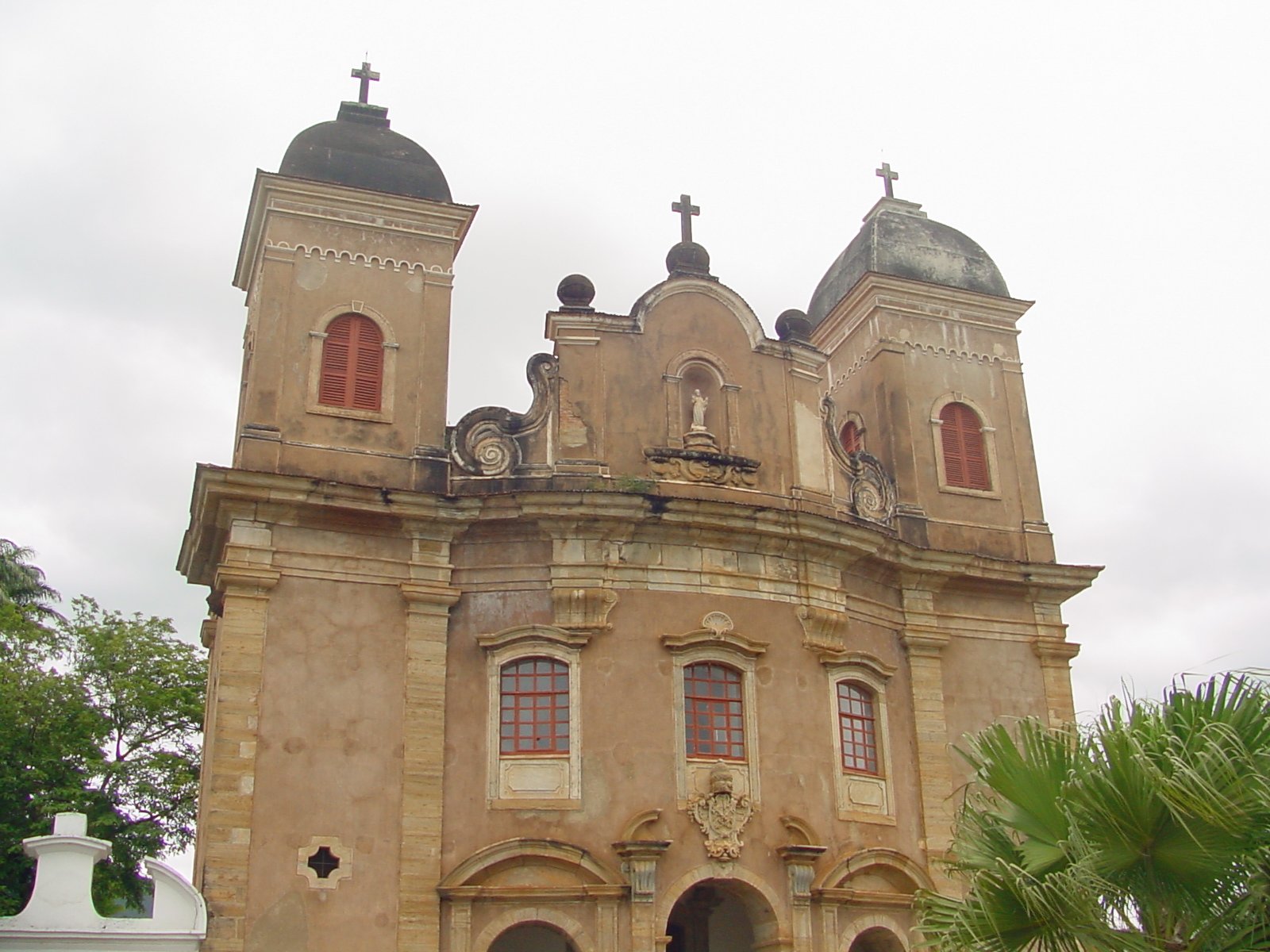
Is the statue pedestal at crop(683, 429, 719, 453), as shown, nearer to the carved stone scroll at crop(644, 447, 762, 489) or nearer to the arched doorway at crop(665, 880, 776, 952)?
the carved stone scroll at crop(644, 447, 762, 489)

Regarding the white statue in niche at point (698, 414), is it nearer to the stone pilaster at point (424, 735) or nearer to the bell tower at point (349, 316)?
the bell tower at point (349, 316)

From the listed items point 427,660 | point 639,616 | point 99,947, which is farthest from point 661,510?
point 99,947

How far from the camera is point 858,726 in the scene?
1991cm

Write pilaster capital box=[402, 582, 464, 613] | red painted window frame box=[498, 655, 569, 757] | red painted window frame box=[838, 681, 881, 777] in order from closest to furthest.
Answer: red painted window frame box=[498, 655, 569, 757], pilaster capital box=[402, 582, 464, 613], red painted window frame box=[838, 681, 881, 777]

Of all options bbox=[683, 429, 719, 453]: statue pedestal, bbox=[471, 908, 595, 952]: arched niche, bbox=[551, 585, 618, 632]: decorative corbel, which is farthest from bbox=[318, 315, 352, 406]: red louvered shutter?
bbox=[471, 908, 595, 952]: arched niche

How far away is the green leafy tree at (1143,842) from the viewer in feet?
30.4

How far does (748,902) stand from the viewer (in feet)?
59.3

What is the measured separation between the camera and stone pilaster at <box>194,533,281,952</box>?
16125 mm

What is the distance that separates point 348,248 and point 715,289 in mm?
5376

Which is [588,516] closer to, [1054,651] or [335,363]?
[335,363]

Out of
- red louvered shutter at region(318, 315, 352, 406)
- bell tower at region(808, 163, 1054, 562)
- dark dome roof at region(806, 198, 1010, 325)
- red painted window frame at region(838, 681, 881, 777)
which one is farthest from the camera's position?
dark dome roof at region(806, 198, 1010, 325)

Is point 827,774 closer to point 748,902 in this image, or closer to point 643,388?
point 748,902

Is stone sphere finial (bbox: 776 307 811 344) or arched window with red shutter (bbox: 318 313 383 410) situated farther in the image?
stone sphere finial (bbox: 776 307 811 344)

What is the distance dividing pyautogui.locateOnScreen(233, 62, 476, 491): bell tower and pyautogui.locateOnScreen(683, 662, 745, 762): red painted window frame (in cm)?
437
